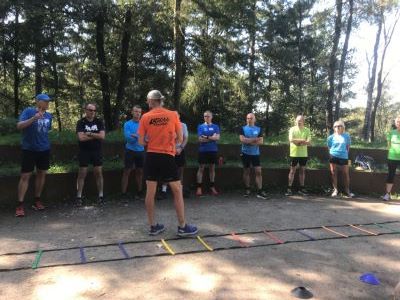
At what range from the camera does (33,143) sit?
21.9 feet

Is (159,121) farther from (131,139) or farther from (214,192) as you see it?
(214,192)

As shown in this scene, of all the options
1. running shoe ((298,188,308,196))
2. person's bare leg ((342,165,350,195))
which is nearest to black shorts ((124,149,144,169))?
running shoe ((298,188,308,196))

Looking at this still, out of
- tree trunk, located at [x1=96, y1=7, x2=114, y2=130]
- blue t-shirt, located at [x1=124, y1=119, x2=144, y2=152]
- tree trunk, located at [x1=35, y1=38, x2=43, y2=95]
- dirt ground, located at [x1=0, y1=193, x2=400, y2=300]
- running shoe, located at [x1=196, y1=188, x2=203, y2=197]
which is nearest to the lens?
dirt ground, located at [x1=0, y1=193, x2=400, y2=300]

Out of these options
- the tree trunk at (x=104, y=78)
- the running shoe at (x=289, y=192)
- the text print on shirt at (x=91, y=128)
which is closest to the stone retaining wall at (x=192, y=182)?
the running shoe at (x=289, y=192)

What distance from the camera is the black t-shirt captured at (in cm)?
723

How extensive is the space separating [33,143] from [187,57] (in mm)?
10381

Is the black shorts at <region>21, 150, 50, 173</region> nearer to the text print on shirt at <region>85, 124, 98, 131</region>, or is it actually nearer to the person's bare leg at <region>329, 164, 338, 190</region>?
the text print on shirt at <region>85, 124, 98, 131</region>

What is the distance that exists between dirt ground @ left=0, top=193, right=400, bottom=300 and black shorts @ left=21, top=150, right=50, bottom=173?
0.79m

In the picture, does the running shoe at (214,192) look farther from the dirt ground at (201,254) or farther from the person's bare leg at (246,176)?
the dirt ground at (201,254)

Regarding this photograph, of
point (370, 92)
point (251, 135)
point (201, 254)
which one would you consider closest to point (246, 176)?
point (251, 135)

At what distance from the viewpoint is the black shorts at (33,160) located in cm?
659

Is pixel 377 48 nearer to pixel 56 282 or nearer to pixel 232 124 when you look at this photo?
pixel 232 124

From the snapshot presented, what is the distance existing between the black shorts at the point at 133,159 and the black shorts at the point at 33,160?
1466mm

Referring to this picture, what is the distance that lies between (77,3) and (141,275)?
12.7 meters
